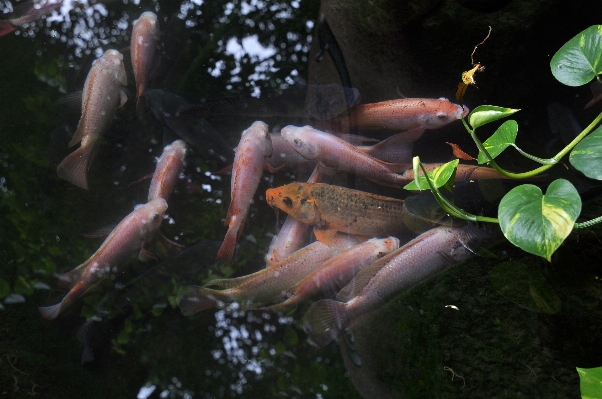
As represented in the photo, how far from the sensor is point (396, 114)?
9.68 feet

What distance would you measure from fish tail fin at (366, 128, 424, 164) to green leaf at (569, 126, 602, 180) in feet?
4.23

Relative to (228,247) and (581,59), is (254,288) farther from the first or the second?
(581,59)

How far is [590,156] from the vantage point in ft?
5.30

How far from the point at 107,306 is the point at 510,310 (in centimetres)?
262

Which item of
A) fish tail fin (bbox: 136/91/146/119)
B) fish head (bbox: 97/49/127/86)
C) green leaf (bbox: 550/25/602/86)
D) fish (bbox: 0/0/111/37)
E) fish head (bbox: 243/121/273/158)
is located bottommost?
fish head (bbox: 243/121/273/158)

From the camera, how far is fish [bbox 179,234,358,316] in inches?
103

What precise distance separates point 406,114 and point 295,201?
107 centimetres

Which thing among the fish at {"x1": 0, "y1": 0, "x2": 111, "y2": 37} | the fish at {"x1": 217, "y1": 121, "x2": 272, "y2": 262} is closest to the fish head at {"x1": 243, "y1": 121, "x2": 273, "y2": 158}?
the fish at {"x1": 217, "y1": 121, "x2": 272, "y2": 262}

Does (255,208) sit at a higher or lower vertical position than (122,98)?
lower

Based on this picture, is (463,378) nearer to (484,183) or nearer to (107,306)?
(484,183)

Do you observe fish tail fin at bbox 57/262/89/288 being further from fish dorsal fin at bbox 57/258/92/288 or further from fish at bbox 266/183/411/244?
fish at bbox 266/183/411/244

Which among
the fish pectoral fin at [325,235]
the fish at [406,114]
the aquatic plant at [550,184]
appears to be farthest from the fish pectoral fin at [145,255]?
the aquatic plant at [550,184]

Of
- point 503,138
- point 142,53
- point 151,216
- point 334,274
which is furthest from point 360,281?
point 142,53

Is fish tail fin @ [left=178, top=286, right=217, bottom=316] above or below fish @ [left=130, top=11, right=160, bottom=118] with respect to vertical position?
below
